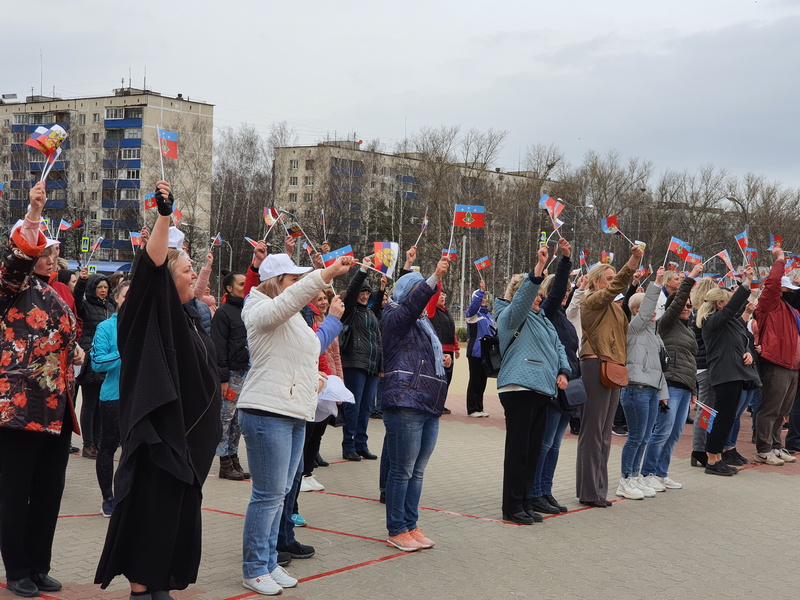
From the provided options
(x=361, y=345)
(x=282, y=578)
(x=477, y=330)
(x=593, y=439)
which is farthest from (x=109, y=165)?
(x=282, y=578)

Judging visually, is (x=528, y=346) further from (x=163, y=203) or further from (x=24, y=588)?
(x=24, y=588)

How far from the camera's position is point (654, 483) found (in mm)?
8906

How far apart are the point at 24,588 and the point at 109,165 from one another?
67514mm

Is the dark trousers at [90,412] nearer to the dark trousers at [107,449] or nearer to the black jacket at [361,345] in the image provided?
the dark trousers at [107,449]

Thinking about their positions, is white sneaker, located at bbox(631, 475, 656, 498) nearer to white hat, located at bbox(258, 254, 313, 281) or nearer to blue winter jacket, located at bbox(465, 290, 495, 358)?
white hat, located at bbox(258, 254, 313, 281)

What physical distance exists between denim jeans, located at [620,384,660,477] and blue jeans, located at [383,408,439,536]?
271 cm

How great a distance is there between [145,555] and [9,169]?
70.7m

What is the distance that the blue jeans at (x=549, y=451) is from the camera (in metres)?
7.67

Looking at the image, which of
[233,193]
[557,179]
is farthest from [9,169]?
[557,179]

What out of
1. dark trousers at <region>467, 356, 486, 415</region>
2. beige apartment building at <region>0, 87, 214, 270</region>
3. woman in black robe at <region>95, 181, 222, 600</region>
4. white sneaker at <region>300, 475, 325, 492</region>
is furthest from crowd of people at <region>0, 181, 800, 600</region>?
beige apartment building at <region>0, 87, 214, 270</region>

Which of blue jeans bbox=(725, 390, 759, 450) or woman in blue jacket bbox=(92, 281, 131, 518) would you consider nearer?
woman in blue jacket bbox=(92, 281, 131, 518)

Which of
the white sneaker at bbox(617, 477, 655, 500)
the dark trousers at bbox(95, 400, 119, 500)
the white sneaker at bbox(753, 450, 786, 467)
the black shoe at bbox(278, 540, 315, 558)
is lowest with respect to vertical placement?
the white sneaker at bbox(753, 450, 786, 467)

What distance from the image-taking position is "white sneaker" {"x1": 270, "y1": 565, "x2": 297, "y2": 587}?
5.38m

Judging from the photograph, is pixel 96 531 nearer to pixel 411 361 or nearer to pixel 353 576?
pixel 353 576
